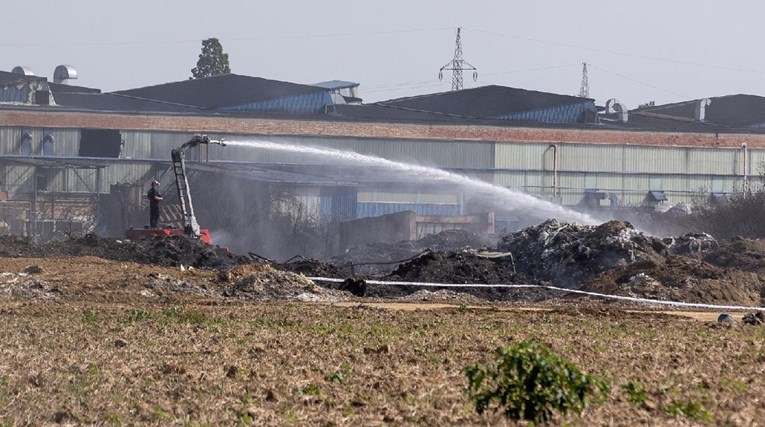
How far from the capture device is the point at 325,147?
60.9 m

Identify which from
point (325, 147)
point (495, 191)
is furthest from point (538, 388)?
point (325, 147)

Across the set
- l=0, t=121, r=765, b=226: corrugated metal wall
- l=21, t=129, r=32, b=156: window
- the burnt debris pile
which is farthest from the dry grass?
l=21, t=129, r=32, b=156: window

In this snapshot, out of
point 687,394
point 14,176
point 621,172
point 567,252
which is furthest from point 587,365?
point 621,172

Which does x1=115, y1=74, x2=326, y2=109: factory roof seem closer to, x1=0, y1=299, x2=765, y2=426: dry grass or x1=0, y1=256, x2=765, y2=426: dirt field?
x1=0, y1=256, x2=765, y2=426: dirt field

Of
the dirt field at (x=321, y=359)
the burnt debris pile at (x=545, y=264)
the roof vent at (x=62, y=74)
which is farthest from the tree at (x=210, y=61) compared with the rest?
the dirt field at (x=321, y=359)

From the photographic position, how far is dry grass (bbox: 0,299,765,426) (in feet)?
33.1

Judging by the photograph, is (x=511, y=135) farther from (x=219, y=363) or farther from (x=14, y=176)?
(x=219, y=363)

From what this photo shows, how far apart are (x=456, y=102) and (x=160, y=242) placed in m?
39.5

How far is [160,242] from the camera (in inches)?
1368

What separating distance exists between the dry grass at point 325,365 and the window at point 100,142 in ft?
133

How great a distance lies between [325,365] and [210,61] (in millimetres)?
96510

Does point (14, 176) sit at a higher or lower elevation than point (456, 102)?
lower

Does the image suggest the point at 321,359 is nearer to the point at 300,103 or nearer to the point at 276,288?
the point at 276,288

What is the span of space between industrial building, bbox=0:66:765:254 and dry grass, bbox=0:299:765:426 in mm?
35196
